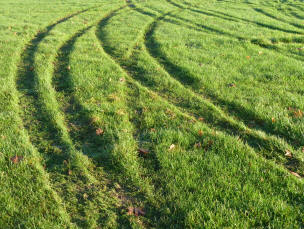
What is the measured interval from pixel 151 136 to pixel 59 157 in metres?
1.66

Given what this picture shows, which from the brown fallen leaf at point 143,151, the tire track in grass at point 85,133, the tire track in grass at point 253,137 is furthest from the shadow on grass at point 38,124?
the tire track in grass at point 253,137

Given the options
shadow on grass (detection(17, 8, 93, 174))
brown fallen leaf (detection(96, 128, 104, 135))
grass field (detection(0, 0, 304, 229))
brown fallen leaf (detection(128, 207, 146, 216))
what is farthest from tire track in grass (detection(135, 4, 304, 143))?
shadow on grass (detection(17, 8, 93, 174))

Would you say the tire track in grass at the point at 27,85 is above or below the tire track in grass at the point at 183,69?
above

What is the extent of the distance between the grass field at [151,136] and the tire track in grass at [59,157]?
0.02 m

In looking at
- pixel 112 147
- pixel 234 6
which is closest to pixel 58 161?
pixel 112 147

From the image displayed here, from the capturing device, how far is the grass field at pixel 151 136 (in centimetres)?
339

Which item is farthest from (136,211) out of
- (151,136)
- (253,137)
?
(253,137)

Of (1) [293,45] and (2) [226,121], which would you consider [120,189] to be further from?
(1) [293,45]

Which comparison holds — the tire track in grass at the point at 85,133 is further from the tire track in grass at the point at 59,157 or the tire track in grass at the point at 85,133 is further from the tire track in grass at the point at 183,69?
the tire track in grass at the point at 183,69

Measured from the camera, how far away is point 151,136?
484 centimetres

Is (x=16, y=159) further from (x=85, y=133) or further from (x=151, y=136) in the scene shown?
(x=151, y=136)

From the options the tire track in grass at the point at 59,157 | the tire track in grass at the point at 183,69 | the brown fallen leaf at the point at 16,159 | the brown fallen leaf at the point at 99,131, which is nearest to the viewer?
the tire track in grass at the point at 59,157

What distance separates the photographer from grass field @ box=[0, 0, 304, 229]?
11.1ft

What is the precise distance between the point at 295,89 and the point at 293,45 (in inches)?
216
